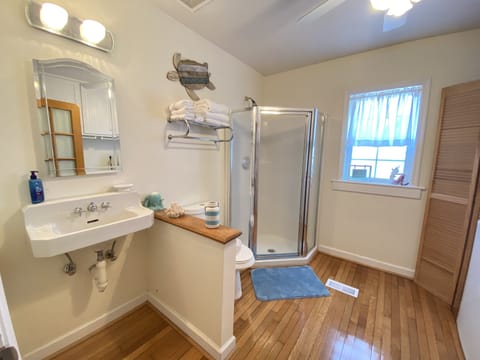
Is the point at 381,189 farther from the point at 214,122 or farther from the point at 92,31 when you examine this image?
the point at 92,31

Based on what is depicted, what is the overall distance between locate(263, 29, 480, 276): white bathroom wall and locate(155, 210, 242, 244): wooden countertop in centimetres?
181

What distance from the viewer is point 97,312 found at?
1.48 meters

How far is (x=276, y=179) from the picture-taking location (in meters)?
2.83

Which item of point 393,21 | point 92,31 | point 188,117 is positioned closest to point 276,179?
point 188,117

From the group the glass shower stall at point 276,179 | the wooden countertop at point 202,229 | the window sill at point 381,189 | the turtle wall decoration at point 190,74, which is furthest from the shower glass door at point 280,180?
the wooden countertop at point 202,229

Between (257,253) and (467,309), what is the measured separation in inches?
67.2

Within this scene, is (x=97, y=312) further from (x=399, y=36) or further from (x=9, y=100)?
(x=399, y=36)

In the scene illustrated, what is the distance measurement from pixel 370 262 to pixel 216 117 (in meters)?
2.39

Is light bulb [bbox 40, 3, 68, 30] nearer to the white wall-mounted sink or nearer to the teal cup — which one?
the white wall-mounted sink

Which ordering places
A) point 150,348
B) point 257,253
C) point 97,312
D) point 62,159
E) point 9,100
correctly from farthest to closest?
point 257,253
point 97,312
point 150,348
point 62,159
point 9,100

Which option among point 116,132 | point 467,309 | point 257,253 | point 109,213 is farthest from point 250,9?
point 467,309

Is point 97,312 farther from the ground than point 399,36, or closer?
closer

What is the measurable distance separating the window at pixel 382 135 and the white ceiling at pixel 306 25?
50 centimetres

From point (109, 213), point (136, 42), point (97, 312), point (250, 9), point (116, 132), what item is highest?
point (250, 9)
